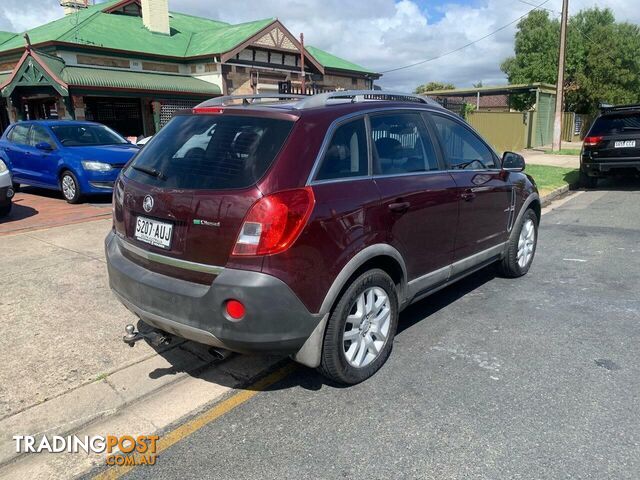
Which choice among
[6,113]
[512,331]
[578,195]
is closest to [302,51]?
[6,113]

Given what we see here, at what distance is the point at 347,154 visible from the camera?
3.28m

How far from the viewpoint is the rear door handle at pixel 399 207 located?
3428 millimetres

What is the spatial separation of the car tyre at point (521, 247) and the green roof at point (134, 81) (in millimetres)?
15635

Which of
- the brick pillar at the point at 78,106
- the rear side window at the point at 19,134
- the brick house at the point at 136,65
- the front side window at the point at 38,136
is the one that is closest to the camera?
the front side window at the point at 38,136

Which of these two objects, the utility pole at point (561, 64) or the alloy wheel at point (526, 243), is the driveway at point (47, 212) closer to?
the alloy wheel at point (526, 243)

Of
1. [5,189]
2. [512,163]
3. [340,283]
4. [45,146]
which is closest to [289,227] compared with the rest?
[340,283]

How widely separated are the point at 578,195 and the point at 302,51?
54.2 feet

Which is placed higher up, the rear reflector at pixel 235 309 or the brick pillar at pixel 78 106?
the brick pillar at pixel 78 106

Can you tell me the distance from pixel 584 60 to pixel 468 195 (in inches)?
1559

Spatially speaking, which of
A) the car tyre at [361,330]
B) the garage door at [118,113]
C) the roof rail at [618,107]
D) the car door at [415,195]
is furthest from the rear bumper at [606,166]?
the garage door at [118,113]

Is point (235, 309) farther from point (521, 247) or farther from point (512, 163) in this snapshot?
point (521, 247)

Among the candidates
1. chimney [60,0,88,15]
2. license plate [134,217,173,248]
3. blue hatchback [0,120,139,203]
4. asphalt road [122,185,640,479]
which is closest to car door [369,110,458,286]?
asphalt road [122,185,640,479]

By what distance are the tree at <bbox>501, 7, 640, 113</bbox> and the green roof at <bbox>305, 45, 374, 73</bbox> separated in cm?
1131

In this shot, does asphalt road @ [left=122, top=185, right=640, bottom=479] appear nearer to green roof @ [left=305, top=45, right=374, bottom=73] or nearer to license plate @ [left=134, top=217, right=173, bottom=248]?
license plate @ [left=134, top=217, right=173, bottom=248]
